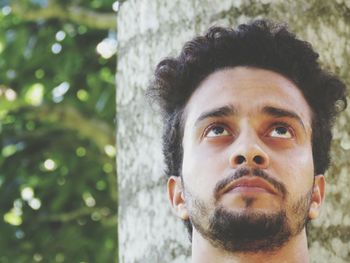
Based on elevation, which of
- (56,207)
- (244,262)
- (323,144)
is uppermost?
(56,207)

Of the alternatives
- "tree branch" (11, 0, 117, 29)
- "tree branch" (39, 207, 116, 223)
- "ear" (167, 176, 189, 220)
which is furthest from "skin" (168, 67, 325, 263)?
"tree branch" (39, 207, 116, 223)

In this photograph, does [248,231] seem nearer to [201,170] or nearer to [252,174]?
[252,174]

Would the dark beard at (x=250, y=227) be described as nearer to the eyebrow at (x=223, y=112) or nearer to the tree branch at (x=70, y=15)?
the eyebrow at (x=223, y=112)

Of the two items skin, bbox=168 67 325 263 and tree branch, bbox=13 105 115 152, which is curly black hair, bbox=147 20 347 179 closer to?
skin, bbox=168 67 325 263

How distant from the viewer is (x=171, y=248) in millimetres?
2973

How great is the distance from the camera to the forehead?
289 centimetres

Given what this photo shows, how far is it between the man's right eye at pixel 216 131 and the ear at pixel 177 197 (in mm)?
198

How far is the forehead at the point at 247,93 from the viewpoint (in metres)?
2.89

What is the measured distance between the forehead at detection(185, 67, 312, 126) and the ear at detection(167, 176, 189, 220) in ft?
0.65

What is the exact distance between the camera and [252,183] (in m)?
2.69

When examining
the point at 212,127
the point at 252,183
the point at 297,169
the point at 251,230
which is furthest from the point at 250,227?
the point at 212,127

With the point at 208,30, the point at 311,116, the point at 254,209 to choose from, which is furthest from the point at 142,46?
the point at 254,209

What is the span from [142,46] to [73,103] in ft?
7.18

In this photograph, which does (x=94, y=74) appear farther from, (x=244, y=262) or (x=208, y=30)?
(x=244, y=262)
